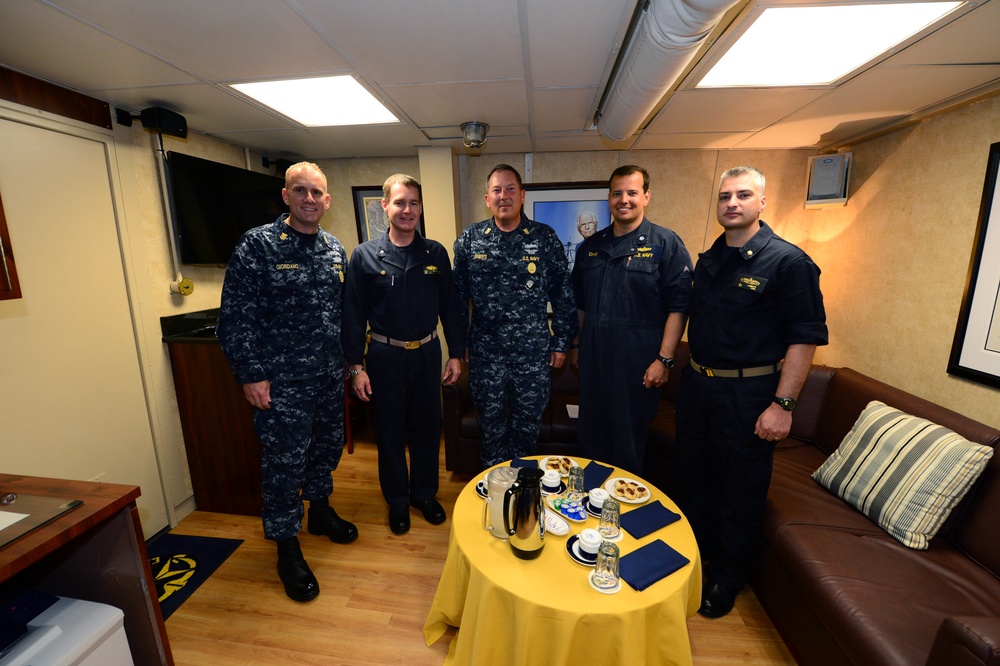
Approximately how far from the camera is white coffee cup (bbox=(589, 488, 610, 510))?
1477mm

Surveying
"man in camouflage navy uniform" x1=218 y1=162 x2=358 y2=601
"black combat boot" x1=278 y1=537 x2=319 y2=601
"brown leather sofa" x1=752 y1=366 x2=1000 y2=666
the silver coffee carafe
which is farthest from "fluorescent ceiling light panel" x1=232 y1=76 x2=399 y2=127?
"brown leather sofa" x1=752 y1=366 x2=1000 y2=666

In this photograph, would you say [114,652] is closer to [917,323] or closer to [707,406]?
[707,406]

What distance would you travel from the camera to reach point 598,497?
4.89 ft

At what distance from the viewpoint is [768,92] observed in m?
1.98

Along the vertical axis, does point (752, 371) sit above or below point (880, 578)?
above

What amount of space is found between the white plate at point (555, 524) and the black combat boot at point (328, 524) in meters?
1.30

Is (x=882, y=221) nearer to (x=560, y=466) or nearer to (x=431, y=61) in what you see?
(x=560, y=466)

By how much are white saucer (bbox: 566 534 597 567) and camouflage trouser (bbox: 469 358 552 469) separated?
93cm

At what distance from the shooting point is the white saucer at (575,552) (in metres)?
1.22

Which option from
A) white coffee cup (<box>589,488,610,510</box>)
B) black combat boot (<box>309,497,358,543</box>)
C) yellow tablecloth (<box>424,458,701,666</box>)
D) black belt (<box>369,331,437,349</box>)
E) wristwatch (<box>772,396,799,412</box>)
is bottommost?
black combat boot (<box>309,497,358,543</box>)

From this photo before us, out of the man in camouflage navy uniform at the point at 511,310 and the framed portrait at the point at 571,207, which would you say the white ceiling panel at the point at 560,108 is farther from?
the framed portrait at the point at 571,207

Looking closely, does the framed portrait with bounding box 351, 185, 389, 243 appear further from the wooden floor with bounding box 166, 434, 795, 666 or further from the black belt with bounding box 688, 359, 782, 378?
the black belt with bounding box 688, 359, 782, 378

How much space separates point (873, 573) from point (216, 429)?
3.12 meters

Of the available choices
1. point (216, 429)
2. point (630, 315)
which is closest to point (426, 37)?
point (630, 315)
